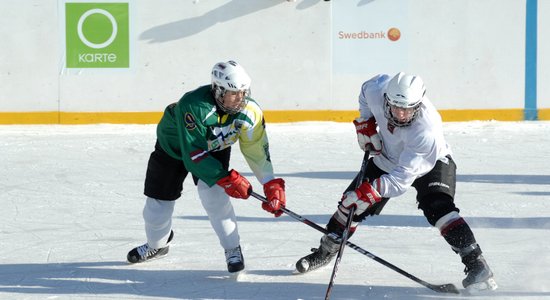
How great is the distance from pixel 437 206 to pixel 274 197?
604 millimetres

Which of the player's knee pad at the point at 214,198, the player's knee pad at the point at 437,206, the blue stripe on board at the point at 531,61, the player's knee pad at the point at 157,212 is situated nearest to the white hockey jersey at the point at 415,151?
the player's knee pad at the point at 437,206

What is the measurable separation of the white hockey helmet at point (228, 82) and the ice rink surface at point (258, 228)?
28.5 inches

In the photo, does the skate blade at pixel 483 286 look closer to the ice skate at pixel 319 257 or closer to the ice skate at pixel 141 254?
the ice skate at pixel 319 257

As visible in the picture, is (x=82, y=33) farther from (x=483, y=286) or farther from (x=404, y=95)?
(x=483, y=286)

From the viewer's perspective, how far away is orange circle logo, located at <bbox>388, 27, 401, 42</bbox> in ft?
28.0

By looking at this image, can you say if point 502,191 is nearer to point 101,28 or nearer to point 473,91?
point 473,91

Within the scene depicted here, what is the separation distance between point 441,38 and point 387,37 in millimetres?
482

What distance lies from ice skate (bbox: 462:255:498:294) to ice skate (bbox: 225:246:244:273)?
863 millimetres

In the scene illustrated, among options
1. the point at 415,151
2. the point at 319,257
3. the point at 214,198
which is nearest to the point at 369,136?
the point at 415,151

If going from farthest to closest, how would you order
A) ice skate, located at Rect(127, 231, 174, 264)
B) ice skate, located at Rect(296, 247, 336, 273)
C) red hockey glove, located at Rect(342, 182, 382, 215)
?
1. ice skate, located at Rect(127, 231, 174, 264)
2. ice skate, located at Rect(296, 247, 336, 273)
3. red hockey glove, located at Rect(342, 182, 382, 215)

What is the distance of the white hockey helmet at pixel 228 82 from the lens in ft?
11.8

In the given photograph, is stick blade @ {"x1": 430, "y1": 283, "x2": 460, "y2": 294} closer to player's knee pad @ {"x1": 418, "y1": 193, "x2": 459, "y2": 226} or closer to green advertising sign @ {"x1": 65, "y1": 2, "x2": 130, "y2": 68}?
player's knee pad @ {"x1": 418, "y1": 193, "x2": 459, "y2": 226}

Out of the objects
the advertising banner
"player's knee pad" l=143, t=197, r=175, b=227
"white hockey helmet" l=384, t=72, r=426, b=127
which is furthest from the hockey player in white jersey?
the advertising banner

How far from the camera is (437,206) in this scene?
3613 millimetres
